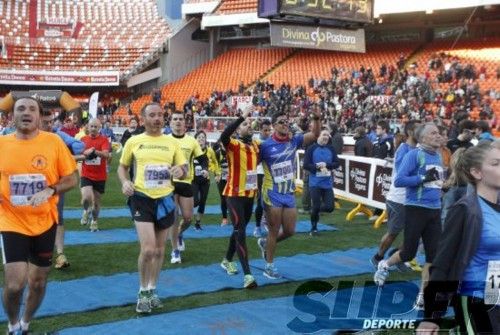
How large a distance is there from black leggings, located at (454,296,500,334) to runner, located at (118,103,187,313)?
10.5 ft

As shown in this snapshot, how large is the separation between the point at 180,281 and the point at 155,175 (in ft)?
5.45

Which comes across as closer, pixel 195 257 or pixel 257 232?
pixel 195 257

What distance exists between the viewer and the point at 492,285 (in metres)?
3.03

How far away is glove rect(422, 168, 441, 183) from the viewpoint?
6016 millimetres

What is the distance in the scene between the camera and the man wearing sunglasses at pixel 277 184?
22.8 ft

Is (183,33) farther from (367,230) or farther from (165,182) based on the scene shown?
(165,182)

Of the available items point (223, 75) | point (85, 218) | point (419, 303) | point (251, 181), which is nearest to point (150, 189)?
point (251, 181)

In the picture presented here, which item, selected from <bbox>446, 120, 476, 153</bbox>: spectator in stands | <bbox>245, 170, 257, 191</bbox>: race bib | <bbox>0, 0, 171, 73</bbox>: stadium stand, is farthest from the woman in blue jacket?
<bbox>0, 0, 171, 73</bbox>: stadium stand

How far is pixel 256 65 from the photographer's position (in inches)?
1484

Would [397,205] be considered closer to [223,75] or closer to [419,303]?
[419,303]

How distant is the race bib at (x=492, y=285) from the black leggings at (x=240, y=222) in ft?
12.4

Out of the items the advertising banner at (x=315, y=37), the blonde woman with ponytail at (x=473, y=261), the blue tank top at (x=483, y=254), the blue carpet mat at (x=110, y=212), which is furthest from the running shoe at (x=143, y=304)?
the advertising banner at (x=315, y=37)

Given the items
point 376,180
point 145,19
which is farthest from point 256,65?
point 376,180

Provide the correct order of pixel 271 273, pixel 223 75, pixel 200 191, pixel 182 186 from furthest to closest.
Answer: pixel 223 75
pixel 200 191
pixel 182 186
pixel 271 273
